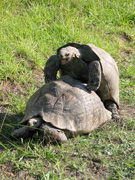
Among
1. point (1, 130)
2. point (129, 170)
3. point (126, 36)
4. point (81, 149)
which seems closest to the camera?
point (129, 170)

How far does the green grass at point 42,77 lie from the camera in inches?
130

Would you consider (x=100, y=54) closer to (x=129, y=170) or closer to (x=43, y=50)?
(x=129, y=170)

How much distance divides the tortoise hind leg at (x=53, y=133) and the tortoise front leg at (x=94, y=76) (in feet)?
2.25

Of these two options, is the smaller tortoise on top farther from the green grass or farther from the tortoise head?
the green grass

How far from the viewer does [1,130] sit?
399 cm

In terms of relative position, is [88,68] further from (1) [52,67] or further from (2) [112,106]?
(2) [112,106]

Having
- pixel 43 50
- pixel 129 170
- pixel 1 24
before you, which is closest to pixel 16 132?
pixel 129 170

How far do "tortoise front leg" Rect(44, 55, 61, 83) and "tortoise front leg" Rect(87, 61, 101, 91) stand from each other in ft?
1.44

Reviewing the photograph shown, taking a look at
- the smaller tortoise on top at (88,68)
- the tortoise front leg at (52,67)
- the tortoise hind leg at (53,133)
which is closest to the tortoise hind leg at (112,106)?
the smaller tortoise on top at (88,68)

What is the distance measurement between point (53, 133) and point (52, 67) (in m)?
0.93

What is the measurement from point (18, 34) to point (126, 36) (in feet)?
8.67

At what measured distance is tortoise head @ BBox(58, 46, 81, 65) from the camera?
3.74 m

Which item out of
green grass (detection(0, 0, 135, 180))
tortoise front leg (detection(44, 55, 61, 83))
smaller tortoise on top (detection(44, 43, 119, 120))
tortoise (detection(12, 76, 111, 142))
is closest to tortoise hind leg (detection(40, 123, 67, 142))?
tortoise (detection(12, 76, 111, 142))

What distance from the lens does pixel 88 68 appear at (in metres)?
3.95
